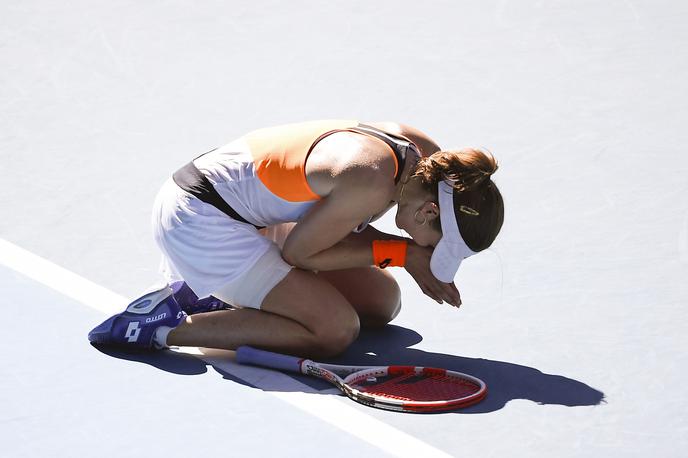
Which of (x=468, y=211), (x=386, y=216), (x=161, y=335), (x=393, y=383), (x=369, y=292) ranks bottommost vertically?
(x=161, y=335)

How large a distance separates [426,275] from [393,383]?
460mm

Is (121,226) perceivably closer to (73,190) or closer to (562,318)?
(73,190)

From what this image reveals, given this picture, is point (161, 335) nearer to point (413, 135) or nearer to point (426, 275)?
point (426, 275)

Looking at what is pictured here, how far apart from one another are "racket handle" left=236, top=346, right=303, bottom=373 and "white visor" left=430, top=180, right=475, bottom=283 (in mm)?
633

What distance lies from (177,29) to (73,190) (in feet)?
9.28

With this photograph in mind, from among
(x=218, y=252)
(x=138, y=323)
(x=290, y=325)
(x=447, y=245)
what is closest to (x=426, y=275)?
(x=447, y=245)

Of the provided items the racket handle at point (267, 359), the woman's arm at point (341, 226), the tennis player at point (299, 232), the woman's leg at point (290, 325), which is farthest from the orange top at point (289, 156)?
the racket handle at point (267, 359)

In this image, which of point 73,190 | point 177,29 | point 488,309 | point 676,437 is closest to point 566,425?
point 676,437

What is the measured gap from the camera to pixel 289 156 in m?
5.02

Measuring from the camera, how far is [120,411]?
4.58 meters

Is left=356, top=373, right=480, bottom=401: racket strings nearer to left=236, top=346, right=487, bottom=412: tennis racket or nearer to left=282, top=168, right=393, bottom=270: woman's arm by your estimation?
left=236, top=346, right=487, bottom=412: tennis racket

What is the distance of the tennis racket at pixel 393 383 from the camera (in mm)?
4586

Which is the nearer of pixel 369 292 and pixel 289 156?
pixel 289 156

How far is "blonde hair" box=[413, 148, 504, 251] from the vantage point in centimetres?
473
